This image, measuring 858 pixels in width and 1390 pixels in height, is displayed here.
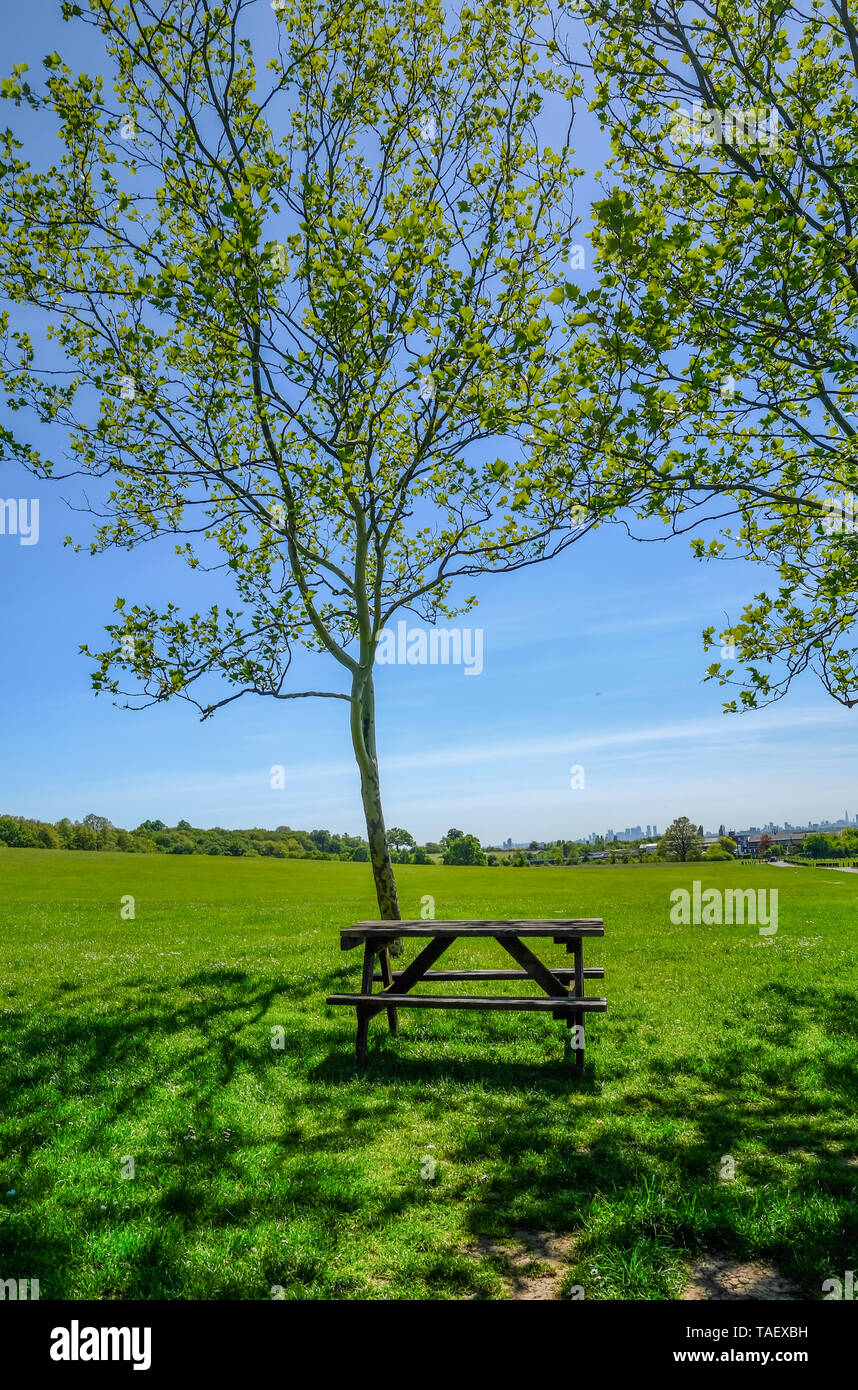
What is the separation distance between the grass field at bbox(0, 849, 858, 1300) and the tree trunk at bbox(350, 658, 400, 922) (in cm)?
145

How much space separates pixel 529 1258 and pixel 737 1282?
126cm

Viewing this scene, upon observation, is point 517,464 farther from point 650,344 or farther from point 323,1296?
point 323,1296

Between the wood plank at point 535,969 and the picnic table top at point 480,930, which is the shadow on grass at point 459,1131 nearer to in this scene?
the wood plank at point 535,969

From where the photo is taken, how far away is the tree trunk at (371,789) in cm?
1447

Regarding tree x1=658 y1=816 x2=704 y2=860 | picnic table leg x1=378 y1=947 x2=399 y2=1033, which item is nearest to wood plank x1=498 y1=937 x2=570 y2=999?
picnic table leg x1=378 y1=947 x2=399 y2=1033

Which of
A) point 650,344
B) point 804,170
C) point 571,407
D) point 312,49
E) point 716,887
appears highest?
point 312,49

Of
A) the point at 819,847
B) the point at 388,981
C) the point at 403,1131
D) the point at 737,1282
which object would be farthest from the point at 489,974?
the point at 819,847

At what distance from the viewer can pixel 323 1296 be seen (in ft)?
13.8

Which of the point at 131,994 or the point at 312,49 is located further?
the point at 312,49

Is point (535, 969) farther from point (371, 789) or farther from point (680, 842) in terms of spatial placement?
point (680, 842)

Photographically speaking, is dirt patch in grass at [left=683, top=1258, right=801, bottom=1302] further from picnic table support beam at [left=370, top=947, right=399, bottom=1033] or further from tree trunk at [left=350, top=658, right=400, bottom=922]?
tree trunk at [left=350, top=658, right=400, bottom=922]

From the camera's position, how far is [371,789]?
15.0 metres
